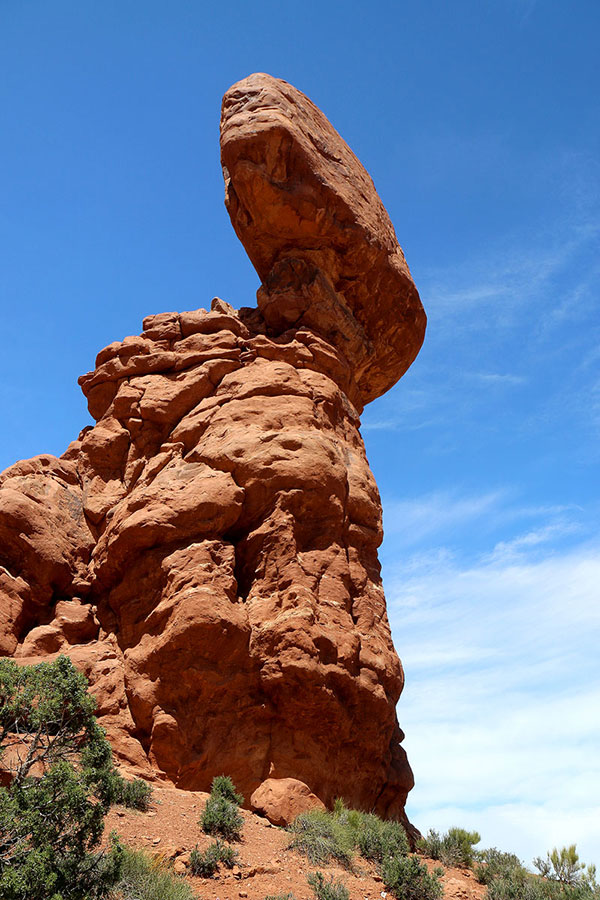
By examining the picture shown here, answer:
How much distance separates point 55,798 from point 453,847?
8180 mm

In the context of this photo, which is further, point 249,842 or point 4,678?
point 249,842

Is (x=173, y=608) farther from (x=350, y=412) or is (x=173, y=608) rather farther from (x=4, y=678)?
(x=350, y=412)

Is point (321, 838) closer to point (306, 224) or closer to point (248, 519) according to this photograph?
point (248, 519)

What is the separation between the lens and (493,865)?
13.3m

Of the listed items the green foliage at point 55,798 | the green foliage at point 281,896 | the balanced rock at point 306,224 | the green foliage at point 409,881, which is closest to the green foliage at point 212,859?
the green foliage at point 281,896

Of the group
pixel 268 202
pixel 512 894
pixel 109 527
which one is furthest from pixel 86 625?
pixel 268 202

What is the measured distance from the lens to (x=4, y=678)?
9.20 m

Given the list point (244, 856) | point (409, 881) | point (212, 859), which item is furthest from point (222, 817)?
point (409, 881)

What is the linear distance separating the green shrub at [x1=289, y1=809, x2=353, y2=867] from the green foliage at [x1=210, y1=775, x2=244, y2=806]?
37.0 inches

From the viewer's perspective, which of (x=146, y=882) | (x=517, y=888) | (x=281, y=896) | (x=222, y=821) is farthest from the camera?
(x=517, y=888)

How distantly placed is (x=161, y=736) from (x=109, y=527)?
463cm

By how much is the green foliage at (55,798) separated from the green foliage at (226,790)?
2936 mm

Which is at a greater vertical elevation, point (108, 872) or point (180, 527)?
point (180, 527)

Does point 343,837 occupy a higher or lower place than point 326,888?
higher
